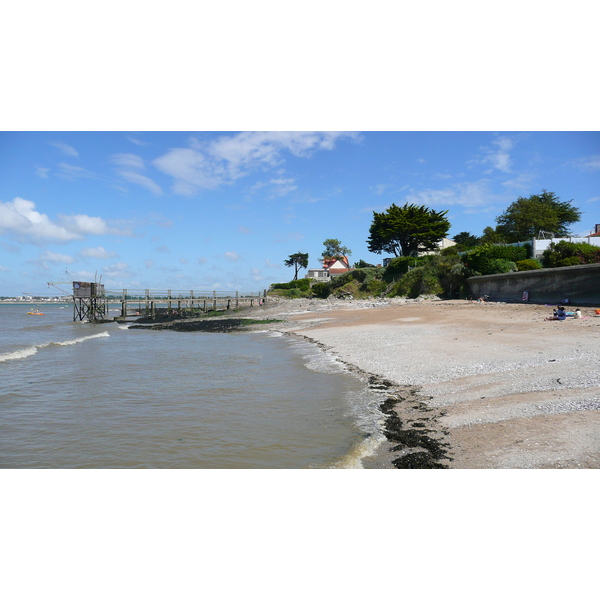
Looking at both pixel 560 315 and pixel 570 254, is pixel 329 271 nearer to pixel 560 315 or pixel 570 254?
pixel 570 254

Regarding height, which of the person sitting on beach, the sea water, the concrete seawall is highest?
the concrete seawall

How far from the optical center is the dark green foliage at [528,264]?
22562 millimetres

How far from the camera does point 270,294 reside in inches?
2440

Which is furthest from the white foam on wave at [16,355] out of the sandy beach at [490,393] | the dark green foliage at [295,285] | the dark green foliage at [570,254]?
the dark green foliage at [295,285]

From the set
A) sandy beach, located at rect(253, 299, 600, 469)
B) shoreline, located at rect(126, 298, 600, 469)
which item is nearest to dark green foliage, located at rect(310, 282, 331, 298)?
shoreline, located at rect(126, 298, 600, 469)

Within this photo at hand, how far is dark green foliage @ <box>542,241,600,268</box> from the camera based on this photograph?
2027 centimetres

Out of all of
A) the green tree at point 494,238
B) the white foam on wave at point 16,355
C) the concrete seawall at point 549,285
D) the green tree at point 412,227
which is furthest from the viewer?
the green tree at point 412,227

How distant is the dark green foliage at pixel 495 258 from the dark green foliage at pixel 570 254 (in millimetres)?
1850

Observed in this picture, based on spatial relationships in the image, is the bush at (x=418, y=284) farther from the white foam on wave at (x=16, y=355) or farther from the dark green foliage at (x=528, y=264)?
the white foam on wave at (x=16, y=355)

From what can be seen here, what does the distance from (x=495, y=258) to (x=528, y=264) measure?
2242 mm

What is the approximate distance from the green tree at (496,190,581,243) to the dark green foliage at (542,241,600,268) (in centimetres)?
1150

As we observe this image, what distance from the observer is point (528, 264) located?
22.8 meters

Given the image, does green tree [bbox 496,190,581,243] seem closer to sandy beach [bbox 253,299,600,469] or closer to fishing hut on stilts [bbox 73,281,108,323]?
sandy beach [bbox 253,299,600,469]

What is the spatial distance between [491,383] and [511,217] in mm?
35427
